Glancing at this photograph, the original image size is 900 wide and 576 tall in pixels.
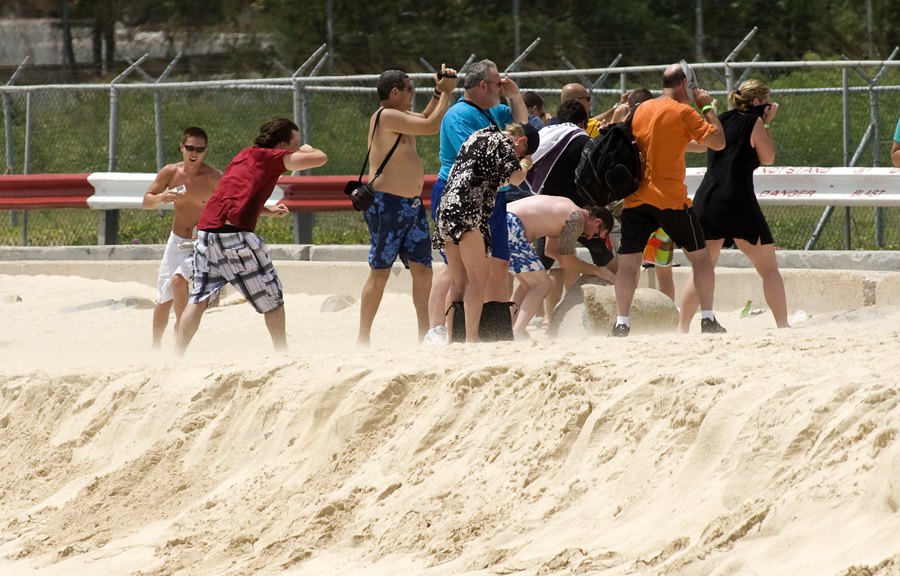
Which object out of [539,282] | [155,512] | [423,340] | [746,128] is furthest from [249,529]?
[746,128]

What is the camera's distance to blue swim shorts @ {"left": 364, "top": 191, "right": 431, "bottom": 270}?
309 inches

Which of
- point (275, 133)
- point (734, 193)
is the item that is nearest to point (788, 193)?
point (734, 193)

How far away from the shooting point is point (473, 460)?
17.7ft

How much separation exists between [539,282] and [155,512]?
3214mm

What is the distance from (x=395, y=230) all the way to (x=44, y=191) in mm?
6414

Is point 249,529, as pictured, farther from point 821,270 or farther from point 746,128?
point 821,270

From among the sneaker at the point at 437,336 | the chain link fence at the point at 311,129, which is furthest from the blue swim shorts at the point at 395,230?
the chain link fence at the point at 311,129

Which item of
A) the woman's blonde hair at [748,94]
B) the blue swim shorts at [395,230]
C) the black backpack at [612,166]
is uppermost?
the woman's blonde hair at [748,94]

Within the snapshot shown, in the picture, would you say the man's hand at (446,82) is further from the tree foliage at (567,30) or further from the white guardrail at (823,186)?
the tree foliage at (567,30)

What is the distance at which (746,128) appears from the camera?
7.87 m

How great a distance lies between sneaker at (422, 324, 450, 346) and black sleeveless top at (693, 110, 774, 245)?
168cm

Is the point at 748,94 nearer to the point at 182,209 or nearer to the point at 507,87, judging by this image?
the point at 507,87

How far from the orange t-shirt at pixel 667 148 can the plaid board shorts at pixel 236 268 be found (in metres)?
2.21

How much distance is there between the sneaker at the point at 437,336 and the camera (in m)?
7.45
